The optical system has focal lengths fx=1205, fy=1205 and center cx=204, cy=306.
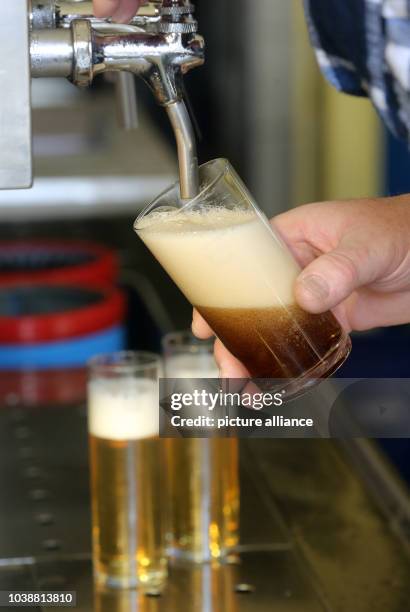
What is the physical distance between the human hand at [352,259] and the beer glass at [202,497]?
12 cm

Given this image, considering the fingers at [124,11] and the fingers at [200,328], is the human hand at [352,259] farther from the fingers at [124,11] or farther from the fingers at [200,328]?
the fingers at [124,11]

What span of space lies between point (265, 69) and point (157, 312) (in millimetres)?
2751

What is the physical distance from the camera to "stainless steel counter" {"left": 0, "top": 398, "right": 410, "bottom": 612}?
1.13 meters

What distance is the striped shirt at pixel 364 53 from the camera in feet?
4.55

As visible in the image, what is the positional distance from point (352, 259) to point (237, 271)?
0.33 feet

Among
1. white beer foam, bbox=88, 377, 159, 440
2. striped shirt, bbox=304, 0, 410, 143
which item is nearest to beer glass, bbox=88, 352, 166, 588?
white beer foam, bbox=88, 377, 159, 440

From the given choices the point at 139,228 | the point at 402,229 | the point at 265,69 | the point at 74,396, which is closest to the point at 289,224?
the point at 402,229

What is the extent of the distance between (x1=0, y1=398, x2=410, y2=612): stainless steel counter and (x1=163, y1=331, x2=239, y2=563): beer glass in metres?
0.02

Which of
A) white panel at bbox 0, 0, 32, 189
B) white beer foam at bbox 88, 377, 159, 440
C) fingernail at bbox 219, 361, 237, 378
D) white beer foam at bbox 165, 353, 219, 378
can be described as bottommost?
white beer foam at bbox 88, 377, 159, 440

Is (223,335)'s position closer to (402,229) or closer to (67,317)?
(402,229)

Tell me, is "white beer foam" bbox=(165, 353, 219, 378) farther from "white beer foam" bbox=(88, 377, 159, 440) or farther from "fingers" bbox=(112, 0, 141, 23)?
"fingers" bbox=(112, 0, 141, 23)

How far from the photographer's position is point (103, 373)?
1.20 metres

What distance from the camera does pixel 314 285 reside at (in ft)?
3.13

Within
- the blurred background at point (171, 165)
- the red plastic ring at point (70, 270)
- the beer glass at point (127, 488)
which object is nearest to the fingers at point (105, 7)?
the blurred background at point (171, 165)
